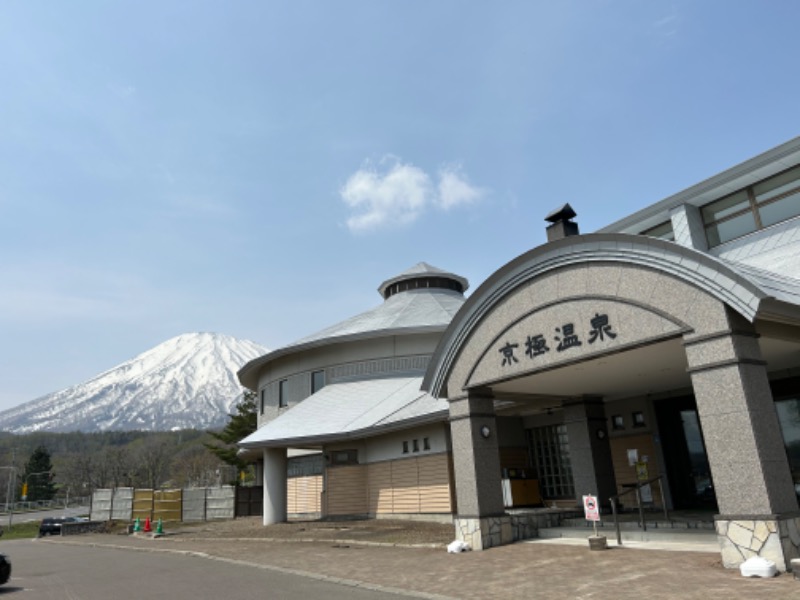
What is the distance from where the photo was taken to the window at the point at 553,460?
19.1 metres

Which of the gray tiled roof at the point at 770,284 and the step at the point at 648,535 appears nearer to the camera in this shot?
the gray tiled roof at the point at 770,284

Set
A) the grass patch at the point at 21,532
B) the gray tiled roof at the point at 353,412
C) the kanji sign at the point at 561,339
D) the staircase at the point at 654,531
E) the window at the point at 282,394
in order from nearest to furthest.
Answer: the kanji sign at the point at 561,339
the staircase at the point at 654,531
the gray tiled roof at the point at 353,412
the window at the point at 282,394
the grass patch at the point at 21,532

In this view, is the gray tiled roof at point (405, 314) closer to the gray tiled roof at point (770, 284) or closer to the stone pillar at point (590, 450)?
the stone pillar at point (590, 450)

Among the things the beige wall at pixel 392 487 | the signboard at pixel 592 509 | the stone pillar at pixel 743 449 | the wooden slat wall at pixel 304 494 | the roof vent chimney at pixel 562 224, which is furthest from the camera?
the wooden slat wall at pixel 304 494

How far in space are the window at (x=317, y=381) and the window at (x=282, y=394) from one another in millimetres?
2138

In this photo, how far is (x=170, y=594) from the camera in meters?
10.1

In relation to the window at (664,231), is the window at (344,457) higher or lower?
lower

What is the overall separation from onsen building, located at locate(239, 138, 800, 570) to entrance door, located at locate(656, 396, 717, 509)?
4 cm

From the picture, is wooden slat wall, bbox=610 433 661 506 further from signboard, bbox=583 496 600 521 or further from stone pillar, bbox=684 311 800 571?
→ stone pillar, bbox=684 311 800 571

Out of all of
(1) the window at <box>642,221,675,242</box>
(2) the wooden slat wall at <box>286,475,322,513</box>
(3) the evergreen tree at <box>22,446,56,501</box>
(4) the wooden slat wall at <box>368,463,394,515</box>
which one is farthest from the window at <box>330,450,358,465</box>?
(3) the evergreen tree at <box>22,446,56,501</box>

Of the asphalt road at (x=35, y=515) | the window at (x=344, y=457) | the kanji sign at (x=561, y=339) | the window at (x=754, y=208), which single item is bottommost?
the asphalt road at (x=35, y=515)

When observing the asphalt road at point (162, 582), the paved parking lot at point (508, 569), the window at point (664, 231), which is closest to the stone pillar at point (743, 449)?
the paved parking lot at point (508, 569)

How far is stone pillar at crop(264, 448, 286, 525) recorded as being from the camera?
2500 centimetres

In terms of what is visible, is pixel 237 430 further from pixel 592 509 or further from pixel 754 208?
pixel 754 208
